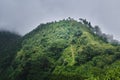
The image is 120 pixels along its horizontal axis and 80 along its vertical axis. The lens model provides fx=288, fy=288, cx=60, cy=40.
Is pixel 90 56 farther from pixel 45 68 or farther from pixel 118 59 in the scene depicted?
pixel 45 68

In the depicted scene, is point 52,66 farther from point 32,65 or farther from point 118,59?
point 118,59

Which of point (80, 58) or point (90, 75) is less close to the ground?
point (80, 58)

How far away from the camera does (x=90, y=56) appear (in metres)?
190

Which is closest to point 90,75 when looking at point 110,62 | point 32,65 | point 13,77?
point 110,62

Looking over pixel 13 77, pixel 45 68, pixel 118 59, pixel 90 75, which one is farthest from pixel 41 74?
pixel 118 59

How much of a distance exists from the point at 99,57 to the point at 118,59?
1193 cm

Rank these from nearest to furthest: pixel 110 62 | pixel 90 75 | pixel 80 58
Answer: pixel 90 75 → pixel 110 62 → pixel 80 58

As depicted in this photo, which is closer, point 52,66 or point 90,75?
point 90,75

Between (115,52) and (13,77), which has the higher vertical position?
(115,52)

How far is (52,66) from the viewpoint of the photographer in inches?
7736

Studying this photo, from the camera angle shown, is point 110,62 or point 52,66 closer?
point 110,62

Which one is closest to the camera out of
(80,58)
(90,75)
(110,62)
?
(90,75)

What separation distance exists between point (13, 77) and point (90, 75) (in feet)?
208

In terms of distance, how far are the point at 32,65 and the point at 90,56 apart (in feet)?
131
